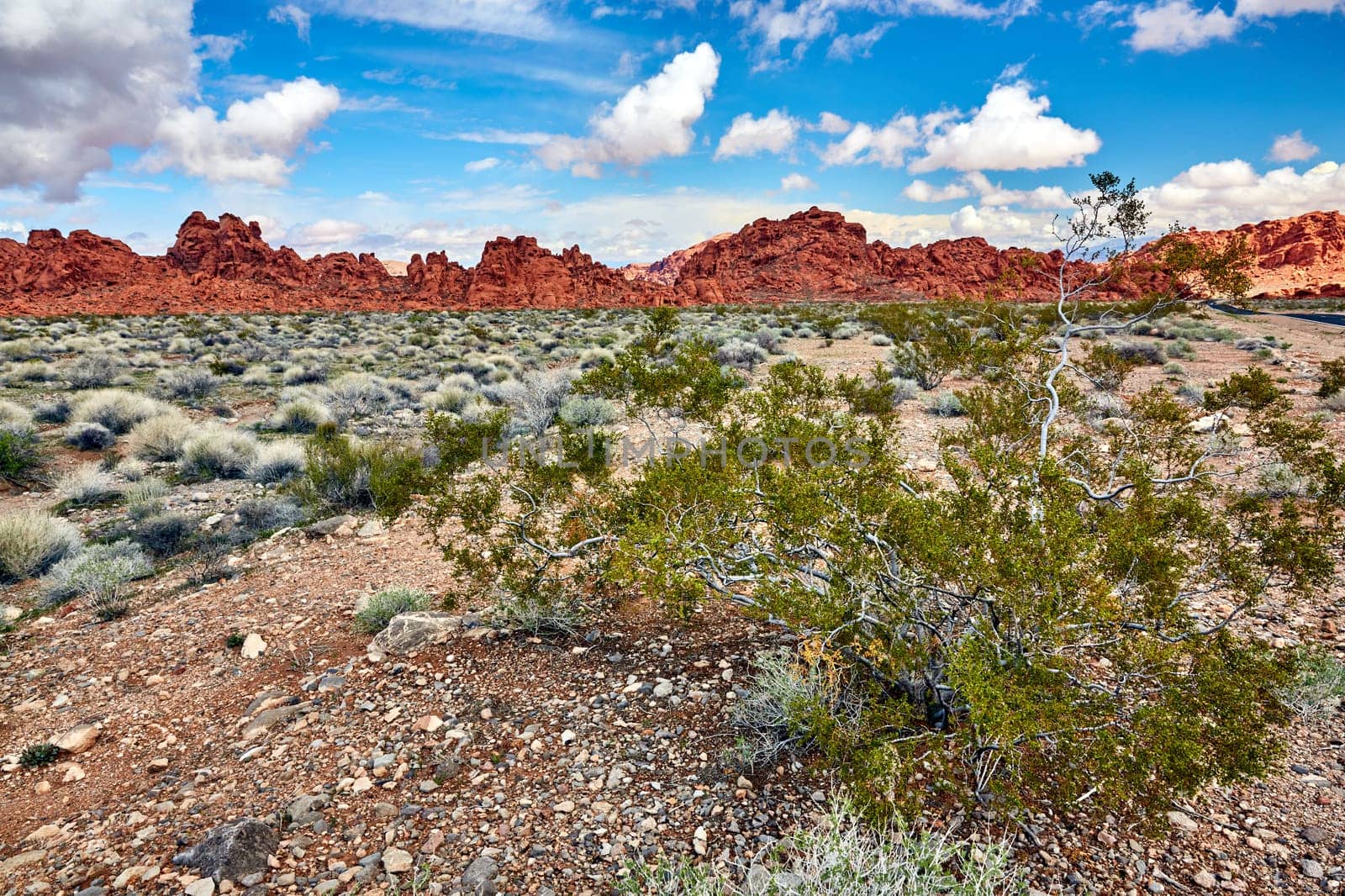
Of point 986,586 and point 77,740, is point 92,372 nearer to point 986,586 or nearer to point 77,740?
point 77,740

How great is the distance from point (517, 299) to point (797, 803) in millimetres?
75948

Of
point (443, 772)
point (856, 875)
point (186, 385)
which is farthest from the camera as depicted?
point (186, 385)

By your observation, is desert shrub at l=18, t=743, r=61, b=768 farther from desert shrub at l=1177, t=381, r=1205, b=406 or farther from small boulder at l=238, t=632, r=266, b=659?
desert shrub at l=1177, t=381, r=1205, b=406

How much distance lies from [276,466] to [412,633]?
5.86 metres

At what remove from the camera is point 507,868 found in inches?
112

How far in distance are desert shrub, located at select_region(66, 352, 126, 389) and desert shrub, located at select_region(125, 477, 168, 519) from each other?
935cm

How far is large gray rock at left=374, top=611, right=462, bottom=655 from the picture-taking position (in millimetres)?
4742

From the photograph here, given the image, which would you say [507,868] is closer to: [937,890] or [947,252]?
[937,890]

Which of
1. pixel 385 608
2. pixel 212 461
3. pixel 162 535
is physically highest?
pixel 212 461

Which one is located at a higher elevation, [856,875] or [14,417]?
[14,417]

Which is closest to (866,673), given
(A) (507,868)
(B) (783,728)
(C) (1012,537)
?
(B) (783,728)

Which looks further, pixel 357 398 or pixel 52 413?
pixel 357 398

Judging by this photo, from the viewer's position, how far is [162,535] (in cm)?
696

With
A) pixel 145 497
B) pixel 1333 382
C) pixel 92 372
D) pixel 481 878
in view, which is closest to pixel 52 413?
pixel 92 372
